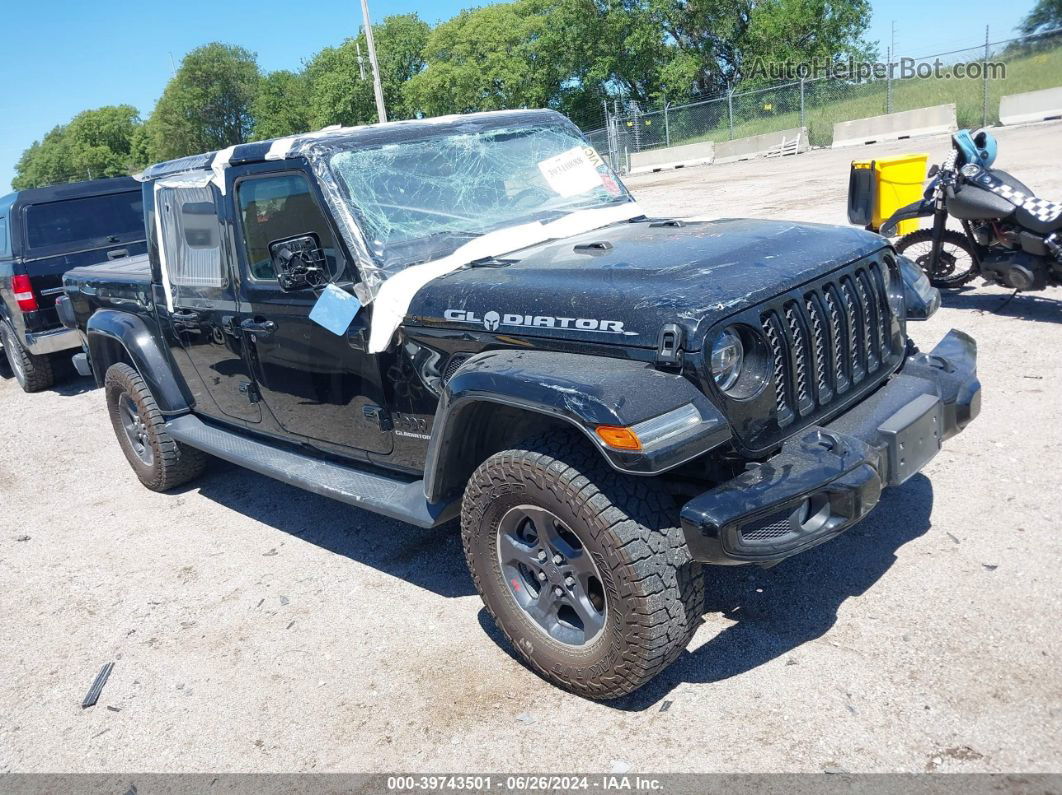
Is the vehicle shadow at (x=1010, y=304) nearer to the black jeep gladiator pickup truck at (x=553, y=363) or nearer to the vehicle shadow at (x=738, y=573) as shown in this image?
the vehicle shadow at (x=738, y=573)

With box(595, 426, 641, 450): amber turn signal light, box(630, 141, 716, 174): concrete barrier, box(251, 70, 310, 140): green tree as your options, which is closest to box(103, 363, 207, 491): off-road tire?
box(595, 426, 641, 450): amber turn signal light

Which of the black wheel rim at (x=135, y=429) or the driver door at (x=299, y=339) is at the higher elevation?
the driver door at (x=299, y=339)

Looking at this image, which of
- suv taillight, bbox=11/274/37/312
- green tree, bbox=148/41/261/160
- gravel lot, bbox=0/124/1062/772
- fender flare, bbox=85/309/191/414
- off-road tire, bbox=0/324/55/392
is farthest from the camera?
green tree, bbox=148/41/261/160

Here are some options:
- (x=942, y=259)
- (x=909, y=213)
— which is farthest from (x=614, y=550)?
(x=942, y=259)

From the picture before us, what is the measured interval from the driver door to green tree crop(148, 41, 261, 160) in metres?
83.7

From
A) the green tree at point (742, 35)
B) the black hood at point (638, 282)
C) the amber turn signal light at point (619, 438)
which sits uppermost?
the green tree at point (742, 35)

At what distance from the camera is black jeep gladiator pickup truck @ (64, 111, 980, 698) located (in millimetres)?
2814

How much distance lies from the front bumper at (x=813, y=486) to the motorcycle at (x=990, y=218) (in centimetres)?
369

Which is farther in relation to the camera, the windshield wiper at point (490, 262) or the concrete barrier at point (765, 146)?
the concrete barrier at point (765, 146)

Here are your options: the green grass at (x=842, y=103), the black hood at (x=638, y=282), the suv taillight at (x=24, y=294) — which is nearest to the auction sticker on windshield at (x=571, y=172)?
the black hood at (x=638, y=282)

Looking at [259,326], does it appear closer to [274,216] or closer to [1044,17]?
[274,216]

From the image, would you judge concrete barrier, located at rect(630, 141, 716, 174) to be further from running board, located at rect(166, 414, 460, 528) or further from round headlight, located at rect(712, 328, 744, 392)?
round headlight, located at rect(712, 328, 744, 392)

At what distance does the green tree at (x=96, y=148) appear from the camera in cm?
9875

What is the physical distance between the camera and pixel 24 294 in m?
8.62
